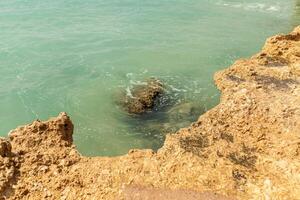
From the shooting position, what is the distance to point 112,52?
2028cm

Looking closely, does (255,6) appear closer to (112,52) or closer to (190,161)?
(112,52)

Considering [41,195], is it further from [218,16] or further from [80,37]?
[218,16]

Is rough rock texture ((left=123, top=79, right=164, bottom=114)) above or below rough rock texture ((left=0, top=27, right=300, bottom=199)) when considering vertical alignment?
below

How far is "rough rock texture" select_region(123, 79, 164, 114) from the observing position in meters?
14.5

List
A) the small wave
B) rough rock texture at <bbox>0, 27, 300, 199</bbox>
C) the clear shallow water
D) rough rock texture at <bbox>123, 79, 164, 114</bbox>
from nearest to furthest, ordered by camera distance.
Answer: rough rock texture at <bbox>0, 27, 300, 199</bbox>, rough rock texture at <bbox>123, 79, 164, 114</bbox>, the clear shallow water, the small wave

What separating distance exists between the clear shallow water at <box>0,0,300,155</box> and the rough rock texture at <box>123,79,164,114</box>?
1.68 ft

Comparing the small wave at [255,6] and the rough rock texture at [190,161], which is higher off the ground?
the small wave at [255,6]

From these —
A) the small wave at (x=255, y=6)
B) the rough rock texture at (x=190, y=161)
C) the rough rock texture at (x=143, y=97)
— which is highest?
the small wave at (x=255, y=6)

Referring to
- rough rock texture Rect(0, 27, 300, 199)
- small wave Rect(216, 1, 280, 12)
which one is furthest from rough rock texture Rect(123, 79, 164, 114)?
small wave Rect(216, 1, 280, 12)

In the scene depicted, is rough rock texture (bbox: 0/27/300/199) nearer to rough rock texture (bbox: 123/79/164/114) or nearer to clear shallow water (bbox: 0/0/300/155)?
clear shallow water (bbox: 0/0/300/155)

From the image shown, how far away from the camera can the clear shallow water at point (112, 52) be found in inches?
576

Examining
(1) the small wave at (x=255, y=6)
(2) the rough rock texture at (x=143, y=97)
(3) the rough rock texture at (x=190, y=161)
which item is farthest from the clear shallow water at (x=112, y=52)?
(3) the rough rock texture at (x=190, y=161)

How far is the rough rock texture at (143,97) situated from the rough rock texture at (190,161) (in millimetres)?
4842

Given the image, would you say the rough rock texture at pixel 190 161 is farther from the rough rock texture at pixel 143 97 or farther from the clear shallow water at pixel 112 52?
the rough rock texture at pixel 143 97
